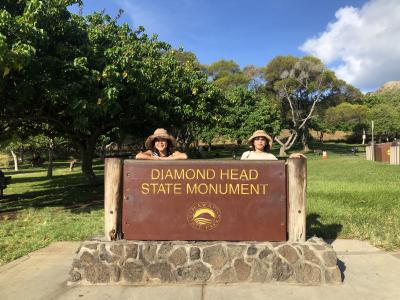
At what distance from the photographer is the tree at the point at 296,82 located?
46.7m

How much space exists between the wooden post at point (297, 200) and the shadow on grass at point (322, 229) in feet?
6.64

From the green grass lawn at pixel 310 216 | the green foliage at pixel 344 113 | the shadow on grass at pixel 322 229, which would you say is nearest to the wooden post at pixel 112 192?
the green grass lawn at pixel 310 216

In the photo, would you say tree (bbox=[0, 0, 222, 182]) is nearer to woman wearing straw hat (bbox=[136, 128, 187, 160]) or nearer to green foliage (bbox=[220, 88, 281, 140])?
woman wearing straw hat (bbox=[136, 128, 187, 160])

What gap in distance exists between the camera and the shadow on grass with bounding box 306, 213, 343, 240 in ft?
23.9

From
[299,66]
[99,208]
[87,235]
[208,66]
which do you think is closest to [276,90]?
[299,66]

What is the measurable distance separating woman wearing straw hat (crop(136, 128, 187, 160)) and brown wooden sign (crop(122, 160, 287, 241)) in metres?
0.25

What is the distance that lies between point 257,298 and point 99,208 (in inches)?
286

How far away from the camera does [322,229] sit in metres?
7.69

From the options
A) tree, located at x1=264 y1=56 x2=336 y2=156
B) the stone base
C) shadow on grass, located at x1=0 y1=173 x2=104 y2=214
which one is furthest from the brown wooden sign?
tree, located at x1=264 y1=56 x2=336 y2=156

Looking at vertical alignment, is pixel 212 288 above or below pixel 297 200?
below

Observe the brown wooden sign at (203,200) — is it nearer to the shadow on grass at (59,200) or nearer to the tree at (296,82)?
the shadow on grass at (59,200)

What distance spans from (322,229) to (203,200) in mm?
3248

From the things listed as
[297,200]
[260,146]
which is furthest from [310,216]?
[297,200]

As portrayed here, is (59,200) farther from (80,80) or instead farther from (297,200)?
(297,200)
